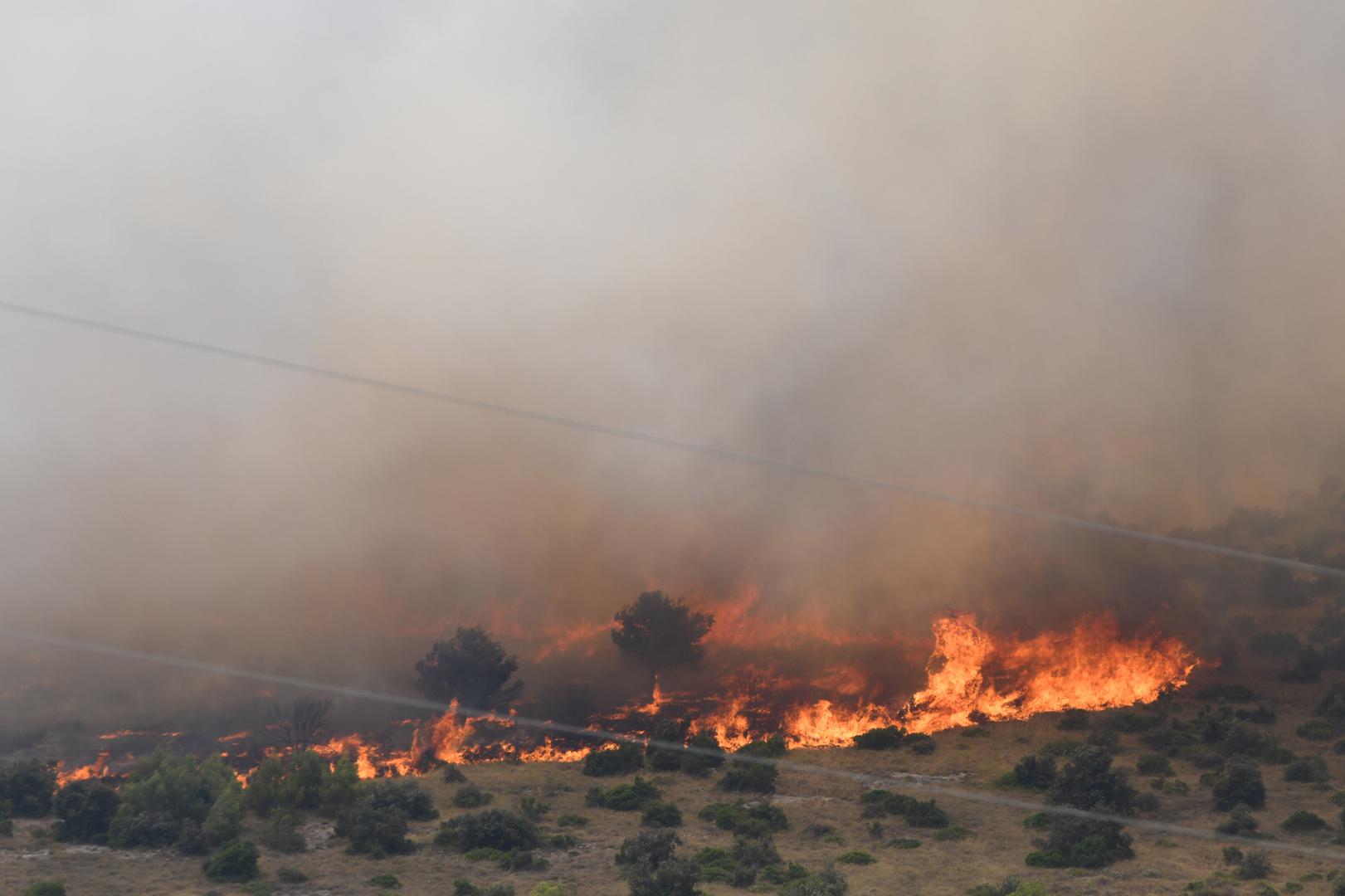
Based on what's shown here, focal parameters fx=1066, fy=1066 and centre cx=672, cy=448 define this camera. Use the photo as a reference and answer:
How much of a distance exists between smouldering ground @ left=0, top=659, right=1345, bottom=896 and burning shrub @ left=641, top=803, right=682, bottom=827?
98 cm

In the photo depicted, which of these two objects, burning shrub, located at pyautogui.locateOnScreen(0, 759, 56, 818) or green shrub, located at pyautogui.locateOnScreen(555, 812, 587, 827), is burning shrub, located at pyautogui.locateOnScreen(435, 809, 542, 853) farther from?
burning shrub, located at pyautogui.locateOnScreen(0, 759, 56, 818)

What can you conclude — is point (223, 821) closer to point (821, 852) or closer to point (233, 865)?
point (233, 865)

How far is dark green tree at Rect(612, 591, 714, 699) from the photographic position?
109 meters

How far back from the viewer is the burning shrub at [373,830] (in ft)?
226

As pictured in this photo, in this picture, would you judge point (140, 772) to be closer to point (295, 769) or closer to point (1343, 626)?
point (295, 769)

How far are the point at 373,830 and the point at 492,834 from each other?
7783mm

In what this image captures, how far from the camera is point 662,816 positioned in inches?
3039

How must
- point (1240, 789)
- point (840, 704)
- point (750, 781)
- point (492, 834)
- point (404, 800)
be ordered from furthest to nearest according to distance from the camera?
point (840, 704), point (750, 781), point (404, 800), point (1240, 789), point (492, 834)

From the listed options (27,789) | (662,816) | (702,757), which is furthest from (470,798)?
(27,789)

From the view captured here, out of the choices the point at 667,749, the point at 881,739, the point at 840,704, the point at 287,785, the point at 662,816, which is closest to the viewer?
the point at 287,785

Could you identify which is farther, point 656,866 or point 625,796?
point 625,796

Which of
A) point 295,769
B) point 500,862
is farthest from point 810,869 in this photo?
point 295,769

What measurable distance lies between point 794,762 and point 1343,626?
63197 millimetres

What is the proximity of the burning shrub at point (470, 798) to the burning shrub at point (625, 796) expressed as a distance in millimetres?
7834
